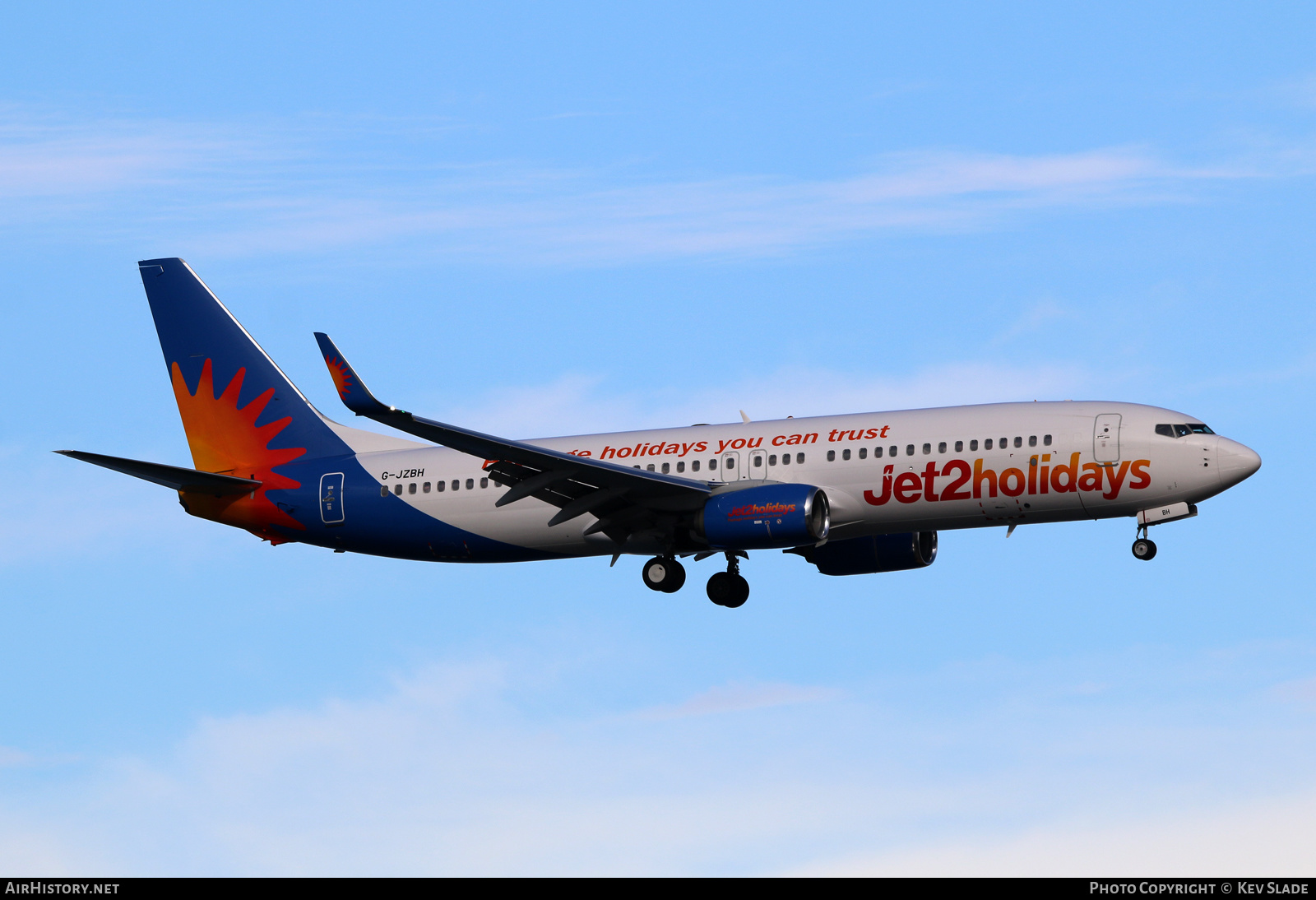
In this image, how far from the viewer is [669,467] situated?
44.9 metres

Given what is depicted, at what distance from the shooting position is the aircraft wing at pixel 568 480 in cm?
3778

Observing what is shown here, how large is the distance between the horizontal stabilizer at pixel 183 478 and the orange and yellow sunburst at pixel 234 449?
0.26 meters

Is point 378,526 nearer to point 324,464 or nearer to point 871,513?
point 324,464

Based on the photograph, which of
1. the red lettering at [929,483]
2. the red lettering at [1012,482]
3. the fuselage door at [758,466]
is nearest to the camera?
the red lettering at [1012,482]

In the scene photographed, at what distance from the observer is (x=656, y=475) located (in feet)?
141

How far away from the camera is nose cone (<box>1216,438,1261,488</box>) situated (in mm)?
40688

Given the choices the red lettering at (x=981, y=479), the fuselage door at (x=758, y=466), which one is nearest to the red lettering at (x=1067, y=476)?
the red lettering at (x=981, y=479)

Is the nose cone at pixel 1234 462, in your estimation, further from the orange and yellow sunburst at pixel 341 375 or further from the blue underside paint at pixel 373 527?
the orange and yellow sunburst at pixel 341 375

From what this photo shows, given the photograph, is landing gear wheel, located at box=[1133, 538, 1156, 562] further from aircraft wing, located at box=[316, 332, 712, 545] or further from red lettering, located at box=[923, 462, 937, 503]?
aircraft wing, located at box=[316, 332, 712, 545]

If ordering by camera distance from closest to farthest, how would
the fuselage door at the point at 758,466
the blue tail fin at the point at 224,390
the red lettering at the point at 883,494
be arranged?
the red lettering at the point at 883,494, the fuselage door at the point at 758,466, the blue tail fin at the point at 224,390

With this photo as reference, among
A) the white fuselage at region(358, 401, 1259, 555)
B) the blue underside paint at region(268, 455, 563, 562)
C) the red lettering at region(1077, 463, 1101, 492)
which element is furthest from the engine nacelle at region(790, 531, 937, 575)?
the blue underside paint at region(268, 455, 563, 562)

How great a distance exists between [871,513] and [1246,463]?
29.5 feet

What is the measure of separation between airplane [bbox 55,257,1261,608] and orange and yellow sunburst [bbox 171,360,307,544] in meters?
0.05
